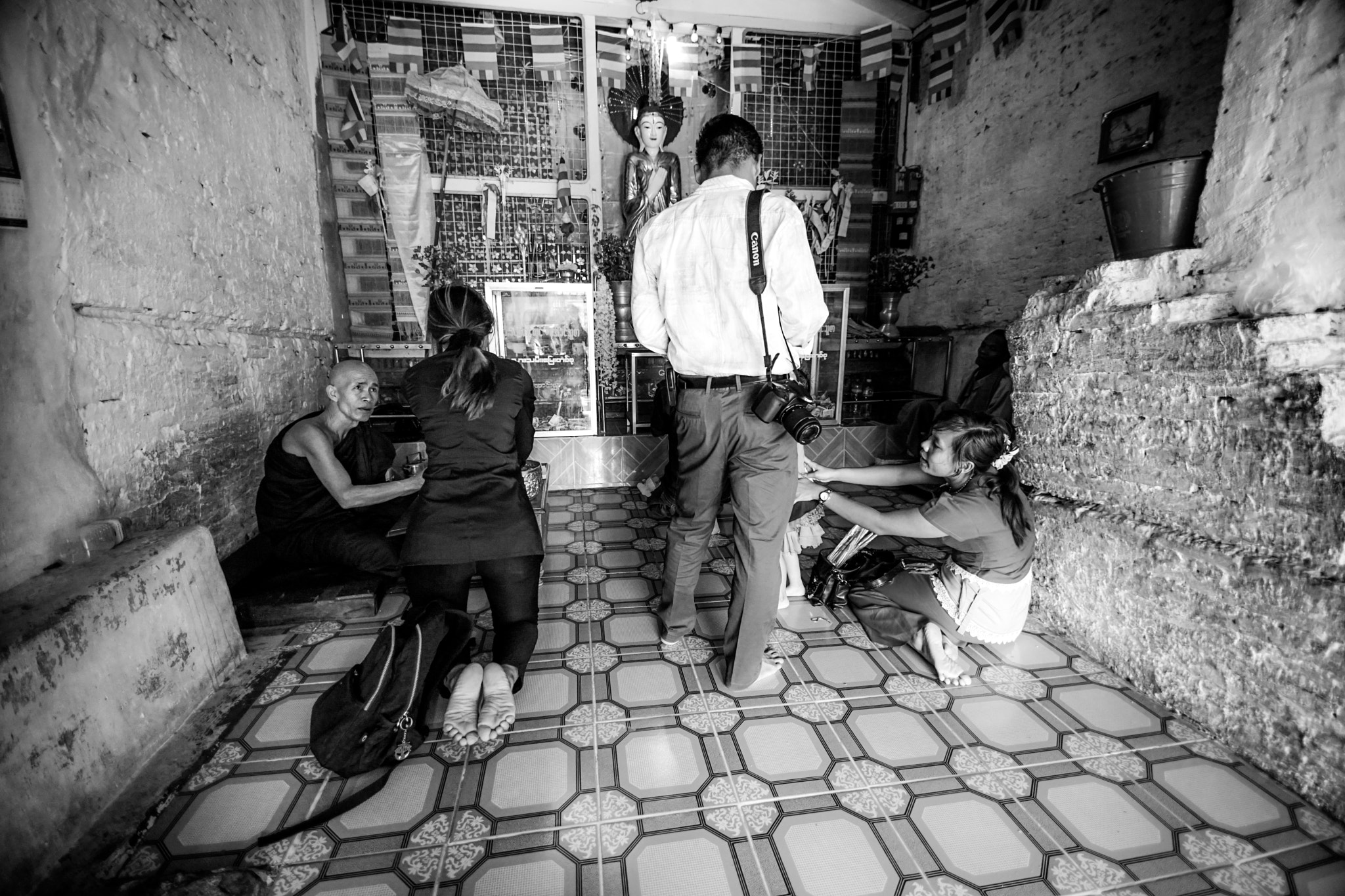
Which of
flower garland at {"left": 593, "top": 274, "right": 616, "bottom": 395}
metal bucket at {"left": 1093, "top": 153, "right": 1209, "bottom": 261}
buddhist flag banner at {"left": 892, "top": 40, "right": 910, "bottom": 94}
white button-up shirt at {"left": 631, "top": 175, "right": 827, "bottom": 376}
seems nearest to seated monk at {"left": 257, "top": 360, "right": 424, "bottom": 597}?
white button-up shirt at {"left": 631, "top": 175, "right": 827, "bottom": 376}

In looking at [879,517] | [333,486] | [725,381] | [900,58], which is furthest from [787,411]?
[900,58]

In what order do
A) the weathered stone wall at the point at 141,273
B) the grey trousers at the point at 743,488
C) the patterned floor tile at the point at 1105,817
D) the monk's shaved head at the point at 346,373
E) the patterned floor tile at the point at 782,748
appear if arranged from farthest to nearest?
the monk's shaved head at the point at 346,373 < the grey trousers at the point at 743,488 < the weathered stone wall at the point at 141,273 < the patterned floor tile at the point at 782,748 < the patterned floor tile at the point at 1105,817

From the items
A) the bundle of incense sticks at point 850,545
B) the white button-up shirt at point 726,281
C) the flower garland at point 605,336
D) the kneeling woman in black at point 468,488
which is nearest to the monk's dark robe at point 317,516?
the kneeling woman in black at point 468,488

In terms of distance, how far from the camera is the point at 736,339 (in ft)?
7.17

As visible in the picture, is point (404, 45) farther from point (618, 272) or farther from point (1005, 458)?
point (1005, 458)

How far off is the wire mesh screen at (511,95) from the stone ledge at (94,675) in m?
5.44

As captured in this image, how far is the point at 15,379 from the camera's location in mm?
1974

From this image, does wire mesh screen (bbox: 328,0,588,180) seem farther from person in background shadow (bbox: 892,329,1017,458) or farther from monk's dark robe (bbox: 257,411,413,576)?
person in background shadow (bbox: 892,329,1017,458)

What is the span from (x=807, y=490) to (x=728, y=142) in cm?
147

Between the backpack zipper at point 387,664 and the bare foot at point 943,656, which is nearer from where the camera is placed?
the backpack zipper at point 387,664

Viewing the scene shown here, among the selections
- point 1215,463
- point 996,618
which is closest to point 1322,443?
point 1215,463

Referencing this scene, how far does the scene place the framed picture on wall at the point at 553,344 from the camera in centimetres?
486

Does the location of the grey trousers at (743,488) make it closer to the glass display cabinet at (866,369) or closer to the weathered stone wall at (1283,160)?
the weathered stone wall at (1283,160)

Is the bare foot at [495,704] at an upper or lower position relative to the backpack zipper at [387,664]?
lower
